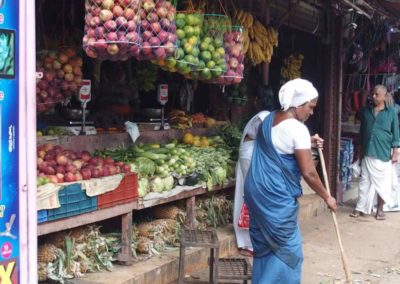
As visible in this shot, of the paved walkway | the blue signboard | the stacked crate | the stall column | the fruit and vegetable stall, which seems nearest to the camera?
the blue signboard

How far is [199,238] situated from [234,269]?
0.43 m

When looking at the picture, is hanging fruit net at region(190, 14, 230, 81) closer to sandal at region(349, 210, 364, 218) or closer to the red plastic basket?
the red plastic basket

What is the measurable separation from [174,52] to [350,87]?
6.87m

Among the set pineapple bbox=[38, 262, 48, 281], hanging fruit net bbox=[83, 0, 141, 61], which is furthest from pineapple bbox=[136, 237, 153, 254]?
hanging fruit net bbox=[83, 0, 141, 61]

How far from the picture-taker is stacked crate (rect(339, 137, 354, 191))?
9.35m

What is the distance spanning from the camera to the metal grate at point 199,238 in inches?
181

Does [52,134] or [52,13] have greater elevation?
[52,13]

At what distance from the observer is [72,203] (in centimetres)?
438

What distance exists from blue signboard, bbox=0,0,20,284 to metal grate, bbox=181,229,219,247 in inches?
79.2

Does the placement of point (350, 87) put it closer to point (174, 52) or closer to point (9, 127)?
point (174, 52)

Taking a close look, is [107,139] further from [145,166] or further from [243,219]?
[243,219]

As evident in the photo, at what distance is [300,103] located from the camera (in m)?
3.92

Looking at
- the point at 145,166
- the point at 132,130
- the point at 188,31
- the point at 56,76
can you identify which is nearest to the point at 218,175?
the point at 132,130

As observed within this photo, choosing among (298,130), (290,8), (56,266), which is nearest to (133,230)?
(56,266)
